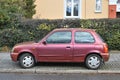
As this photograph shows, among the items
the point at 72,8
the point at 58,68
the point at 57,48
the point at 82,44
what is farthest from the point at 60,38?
the point at 72,8

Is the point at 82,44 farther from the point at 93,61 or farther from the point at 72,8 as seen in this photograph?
the point at 72,8

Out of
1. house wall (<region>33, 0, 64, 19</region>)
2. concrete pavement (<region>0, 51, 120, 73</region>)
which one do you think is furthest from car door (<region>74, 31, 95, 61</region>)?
house wall (<region>33, 0, 64, 19</region>)

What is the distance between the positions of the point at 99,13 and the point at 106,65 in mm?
14148

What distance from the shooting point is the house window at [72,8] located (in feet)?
88.0

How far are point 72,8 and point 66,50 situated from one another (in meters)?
15.3

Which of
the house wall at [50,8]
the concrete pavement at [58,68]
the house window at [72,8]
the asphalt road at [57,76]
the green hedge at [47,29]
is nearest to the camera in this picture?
the asphalt road at [57,76]

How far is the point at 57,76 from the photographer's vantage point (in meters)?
11.0

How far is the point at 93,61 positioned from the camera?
11859mm

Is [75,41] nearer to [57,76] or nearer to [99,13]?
[57,76]

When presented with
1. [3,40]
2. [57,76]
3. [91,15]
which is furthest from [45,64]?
[91,15]

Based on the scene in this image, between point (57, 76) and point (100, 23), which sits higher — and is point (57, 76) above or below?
below

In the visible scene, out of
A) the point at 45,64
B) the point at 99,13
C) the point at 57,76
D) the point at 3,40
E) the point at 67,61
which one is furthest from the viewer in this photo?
the point at 99,13

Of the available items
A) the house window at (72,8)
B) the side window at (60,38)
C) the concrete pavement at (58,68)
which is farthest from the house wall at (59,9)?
the side window at (60,38)

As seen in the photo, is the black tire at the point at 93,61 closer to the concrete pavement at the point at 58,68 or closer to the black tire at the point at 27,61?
the concrete pavement at the point at 58,68
